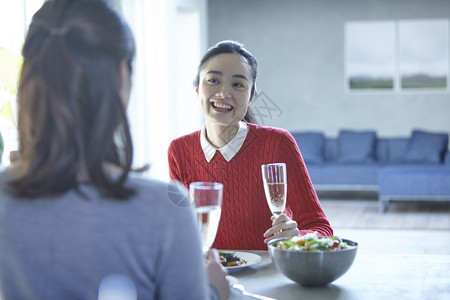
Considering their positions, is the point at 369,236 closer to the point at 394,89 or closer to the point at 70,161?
the point at 394,89

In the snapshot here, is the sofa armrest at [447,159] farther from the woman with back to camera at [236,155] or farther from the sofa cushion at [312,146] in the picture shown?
the woman with back to camera at [236,155]

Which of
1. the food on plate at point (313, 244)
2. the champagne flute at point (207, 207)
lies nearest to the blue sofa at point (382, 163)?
the food on plate at point (313, 244)

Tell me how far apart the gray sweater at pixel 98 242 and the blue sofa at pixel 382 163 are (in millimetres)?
6141

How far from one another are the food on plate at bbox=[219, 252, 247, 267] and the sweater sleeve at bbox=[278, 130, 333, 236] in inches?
14.1

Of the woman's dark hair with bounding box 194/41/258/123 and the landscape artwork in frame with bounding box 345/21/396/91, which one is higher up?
the landscape artwork in frame with bounding box 345/21/396/91

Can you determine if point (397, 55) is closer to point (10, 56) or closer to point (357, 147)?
point (357, 147)

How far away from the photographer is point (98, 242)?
0.86 m

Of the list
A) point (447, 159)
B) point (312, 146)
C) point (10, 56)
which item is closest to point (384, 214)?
point (447, 159)

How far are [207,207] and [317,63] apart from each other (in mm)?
7946

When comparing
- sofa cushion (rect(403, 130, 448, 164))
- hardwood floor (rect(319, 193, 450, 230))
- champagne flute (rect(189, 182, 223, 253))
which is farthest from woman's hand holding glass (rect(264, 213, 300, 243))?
sofa cushion (rect(403, 130, 448, 164))

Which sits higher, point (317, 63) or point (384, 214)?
point (317, 63)

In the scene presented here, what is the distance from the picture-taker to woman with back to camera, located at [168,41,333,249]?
2.01m

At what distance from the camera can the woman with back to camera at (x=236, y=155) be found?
2.01 m

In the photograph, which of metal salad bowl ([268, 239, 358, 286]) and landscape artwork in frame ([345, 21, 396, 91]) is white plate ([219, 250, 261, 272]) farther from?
landscape artwork in frame ([345, 21, 396, 91])
